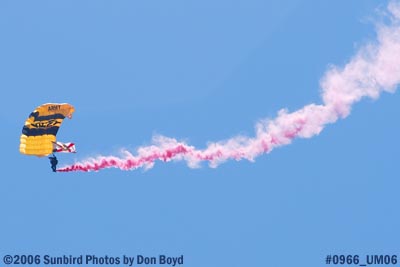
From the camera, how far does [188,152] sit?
289ft

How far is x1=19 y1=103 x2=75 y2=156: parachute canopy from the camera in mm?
86188

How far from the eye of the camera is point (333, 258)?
83125 mm

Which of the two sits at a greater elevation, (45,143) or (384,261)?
(45,143)

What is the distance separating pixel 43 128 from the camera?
86.8m

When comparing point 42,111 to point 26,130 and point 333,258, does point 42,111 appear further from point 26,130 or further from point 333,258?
point 333,258

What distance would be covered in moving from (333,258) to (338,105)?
770cm

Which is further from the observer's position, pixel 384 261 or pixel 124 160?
pixel 124 160

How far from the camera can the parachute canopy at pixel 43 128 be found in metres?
86.2

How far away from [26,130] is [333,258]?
53.0ft

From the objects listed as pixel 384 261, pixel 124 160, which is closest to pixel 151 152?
pixel 124 160

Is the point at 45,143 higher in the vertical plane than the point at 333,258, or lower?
higher

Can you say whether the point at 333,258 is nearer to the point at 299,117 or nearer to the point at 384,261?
the point at 384,261

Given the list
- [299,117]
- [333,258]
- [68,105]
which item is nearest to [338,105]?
[299,117]

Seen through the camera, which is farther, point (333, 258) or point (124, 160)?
point (124, 160)
